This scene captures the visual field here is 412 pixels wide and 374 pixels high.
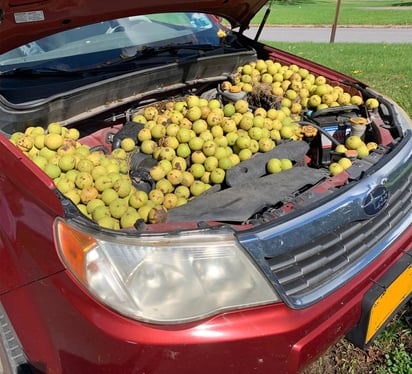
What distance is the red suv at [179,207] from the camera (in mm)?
1334

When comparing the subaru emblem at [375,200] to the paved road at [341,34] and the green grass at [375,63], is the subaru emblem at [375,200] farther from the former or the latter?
the paved road at [341,34]

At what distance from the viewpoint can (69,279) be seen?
4.41 ft

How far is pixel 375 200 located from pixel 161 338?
1.00m

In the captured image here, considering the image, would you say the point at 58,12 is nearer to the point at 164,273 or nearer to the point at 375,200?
the point at 164,273

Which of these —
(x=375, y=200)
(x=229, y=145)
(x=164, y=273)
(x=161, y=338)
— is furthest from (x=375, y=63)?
(x=161, y=338)

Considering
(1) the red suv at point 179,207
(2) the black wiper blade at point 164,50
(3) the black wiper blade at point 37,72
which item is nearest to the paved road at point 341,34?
(2) the black wiper blade at point 164,50

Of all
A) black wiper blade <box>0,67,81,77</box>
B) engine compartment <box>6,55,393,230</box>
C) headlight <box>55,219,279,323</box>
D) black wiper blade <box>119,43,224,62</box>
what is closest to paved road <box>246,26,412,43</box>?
black wiper blade <box>119,43,224,62</box>

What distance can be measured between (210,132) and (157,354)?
1615 mm

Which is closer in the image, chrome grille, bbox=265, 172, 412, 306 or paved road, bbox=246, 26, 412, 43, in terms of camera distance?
chrome grille, bbox=265, 172, 412, 306

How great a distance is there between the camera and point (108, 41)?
2998 mm

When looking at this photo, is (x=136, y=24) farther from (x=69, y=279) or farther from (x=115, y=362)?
(x=115, y=362)

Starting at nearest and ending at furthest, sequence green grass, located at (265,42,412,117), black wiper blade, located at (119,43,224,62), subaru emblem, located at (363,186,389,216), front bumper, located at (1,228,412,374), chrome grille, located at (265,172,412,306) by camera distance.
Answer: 1. front bumper, located at (1,228,412,374)
2. chrome grille, located at (265,172,412,306)
3. subaru emblem, located at (363,186,389,216)
4. black wiper blade, located at (119,43,224,62)
5. green grass, located at (265,42,412,117)

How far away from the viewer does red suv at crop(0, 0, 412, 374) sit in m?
1.33

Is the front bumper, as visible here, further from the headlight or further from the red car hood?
the red car hood
